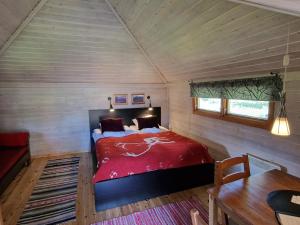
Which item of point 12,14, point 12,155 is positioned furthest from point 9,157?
point 12,14

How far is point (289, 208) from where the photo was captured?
120cm

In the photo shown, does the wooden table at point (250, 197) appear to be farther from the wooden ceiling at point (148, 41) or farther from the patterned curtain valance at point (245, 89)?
the wooden ceiling at point (148, 41)

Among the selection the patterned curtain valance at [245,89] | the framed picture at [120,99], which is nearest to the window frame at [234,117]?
the patterned curtain valance at [245,89]

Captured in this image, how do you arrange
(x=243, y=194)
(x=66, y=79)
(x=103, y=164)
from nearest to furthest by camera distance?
(x=243, y=194), (x=103, y=164), (x=66, y=79)

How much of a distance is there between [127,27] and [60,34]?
1017 mm

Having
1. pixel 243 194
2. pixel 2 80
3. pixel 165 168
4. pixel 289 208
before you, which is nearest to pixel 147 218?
pixel 165 168

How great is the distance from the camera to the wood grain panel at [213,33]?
5.67 feet

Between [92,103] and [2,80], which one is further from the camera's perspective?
[92,103]

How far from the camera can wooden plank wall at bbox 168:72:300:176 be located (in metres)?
2.13

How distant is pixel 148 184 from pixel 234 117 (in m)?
1.71

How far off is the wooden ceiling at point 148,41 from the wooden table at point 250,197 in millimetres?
1258

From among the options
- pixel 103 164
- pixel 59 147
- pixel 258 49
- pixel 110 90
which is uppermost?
pixel 258 49

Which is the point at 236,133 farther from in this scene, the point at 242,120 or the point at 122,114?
the point at 122,114

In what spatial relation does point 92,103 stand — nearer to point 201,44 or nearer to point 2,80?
point 2,80
